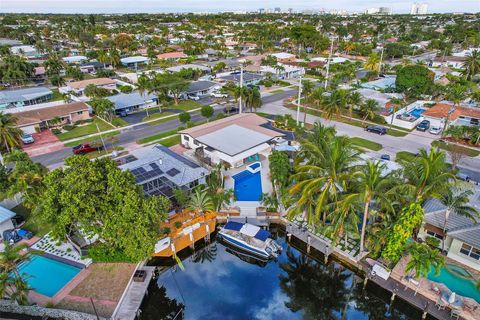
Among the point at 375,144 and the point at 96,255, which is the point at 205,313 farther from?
the point at 375,144

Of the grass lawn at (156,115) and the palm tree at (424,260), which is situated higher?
the palm tree at (424,260)

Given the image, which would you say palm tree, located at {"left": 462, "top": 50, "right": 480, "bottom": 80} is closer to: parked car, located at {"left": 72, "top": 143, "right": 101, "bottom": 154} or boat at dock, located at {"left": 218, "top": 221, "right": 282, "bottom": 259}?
boat at dock, located at {"left": 218, "top": 221, "right": 282, "bottom": 259}

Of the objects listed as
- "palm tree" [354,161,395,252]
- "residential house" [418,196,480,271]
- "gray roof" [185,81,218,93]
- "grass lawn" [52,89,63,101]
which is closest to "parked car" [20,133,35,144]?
"grass lawn" [52,89,63,101]

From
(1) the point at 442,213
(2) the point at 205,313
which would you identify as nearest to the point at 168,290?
(2) the point at 205,313

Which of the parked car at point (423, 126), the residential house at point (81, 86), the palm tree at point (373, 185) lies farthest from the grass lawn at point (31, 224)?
the parked car at point (423, 126)

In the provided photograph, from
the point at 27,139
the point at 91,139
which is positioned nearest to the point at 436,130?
the point at 91,139

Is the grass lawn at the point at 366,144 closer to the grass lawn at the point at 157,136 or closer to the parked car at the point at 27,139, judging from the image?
the grass lawn at the point at 157,136
